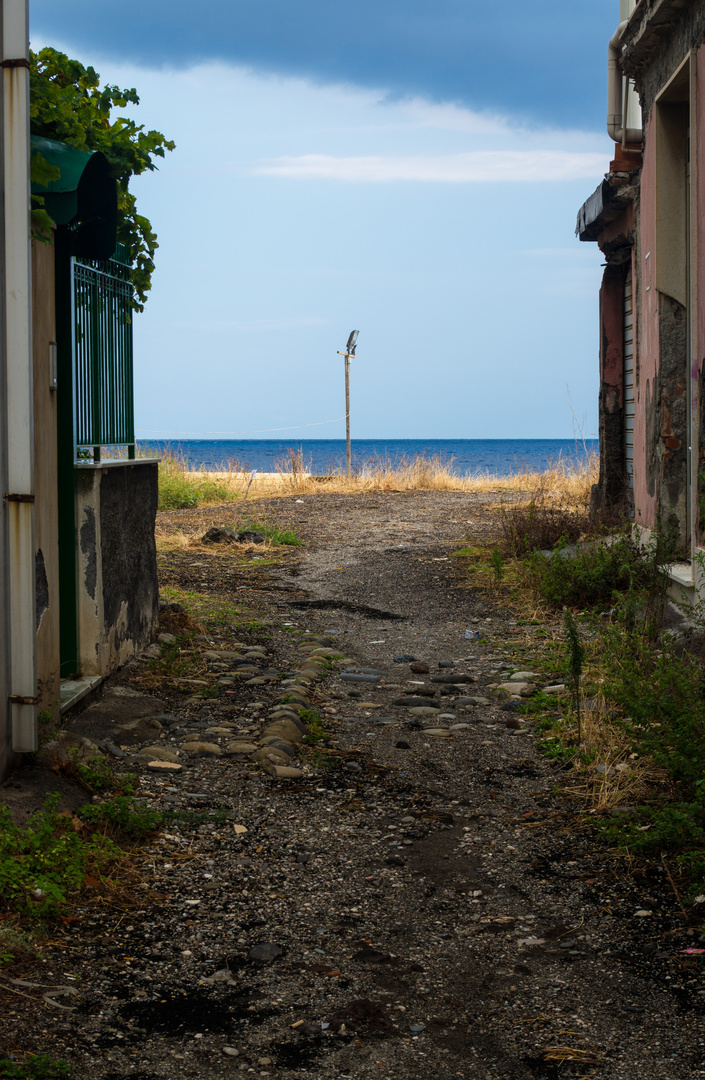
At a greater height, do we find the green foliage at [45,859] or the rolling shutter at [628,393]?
the rolling shutter at [628,393]

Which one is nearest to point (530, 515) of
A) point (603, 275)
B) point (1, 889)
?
point (603, 275)

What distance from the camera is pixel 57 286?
4766 millimetres

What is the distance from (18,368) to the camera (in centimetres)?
355

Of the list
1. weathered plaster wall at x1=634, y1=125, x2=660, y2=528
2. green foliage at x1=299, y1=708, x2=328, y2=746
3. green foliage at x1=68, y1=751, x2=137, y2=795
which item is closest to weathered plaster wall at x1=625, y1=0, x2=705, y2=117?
weathered plaster wall at x1=634, y1=125, x2=660, y2=528

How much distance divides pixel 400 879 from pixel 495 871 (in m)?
0.34

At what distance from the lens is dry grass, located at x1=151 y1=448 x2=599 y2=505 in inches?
644

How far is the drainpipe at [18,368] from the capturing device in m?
3.52

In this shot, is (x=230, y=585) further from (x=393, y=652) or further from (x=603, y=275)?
(x=603, y=275)

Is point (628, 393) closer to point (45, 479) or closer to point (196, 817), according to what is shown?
point (45, 479)

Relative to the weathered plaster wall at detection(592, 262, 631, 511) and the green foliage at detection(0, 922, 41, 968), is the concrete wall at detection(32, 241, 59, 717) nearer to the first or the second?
the green foliage at detection(0, 922, 41, 968)

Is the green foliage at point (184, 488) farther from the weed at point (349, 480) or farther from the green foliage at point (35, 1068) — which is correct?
the green foliage at point (35, 1068)

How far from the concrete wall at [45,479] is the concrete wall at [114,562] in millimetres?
528

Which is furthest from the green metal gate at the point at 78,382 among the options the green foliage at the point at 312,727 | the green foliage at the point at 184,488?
the green foliage at the point at 184,488

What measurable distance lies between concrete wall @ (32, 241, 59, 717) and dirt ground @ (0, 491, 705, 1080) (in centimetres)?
41
